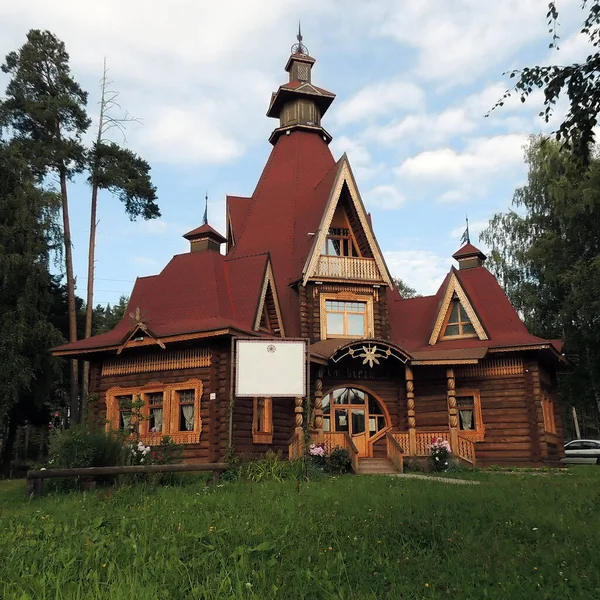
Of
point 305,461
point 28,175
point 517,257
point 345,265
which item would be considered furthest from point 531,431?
point 28,175

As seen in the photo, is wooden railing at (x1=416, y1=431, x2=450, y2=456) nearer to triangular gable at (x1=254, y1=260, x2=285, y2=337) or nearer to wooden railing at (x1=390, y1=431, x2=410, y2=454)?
wooden railing at (x1=390, y1=431, x2=410, y2=454)

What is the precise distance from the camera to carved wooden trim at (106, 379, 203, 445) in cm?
1798

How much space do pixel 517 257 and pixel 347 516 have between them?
28955 millimetres

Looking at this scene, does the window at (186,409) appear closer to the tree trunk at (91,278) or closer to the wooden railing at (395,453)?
the wooden railing at (395,453)

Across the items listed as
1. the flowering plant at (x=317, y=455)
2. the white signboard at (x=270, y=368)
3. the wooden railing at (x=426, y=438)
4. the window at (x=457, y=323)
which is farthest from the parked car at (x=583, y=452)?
the white signboard at (x=270, y=368)

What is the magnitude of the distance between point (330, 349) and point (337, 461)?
12.7 ft

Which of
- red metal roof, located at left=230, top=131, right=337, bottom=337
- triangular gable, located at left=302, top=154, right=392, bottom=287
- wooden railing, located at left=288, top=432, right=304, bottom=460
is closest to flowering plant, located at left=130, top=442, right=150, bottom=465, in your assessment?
wooden railing, located at left=288, top=432, right=304, bottom=460

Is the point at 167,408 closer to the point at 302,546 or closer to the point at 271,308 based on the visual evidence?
the point at 271,308

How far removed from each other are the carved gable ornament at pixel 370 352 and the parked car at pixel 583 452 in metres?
15.2

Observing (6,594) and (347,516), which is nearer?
(6,594)

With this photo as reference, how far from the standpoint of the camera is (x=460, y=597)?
211 inches

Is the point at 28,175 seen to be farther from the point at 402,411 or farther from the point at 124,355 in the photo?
the point at 402,411

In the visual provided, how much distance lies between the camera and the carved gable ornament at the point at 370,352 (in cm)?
1923

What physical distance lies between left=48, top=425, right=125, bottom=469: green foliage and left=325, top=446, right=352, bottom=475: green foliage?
6641 mm
